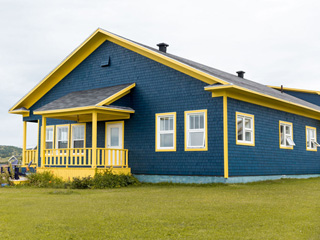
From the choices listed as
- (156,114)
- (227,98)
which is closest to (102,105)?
(156,114)

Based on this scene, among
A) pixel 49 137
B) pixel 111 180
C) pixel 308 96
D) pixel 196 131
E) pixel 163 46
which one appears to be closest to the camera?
pixel 111 180

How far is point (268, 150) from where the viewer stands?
17.9 m

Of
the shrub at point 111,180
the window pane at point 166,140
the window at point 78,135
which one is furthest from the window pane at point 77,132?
the window pane at point 166,140

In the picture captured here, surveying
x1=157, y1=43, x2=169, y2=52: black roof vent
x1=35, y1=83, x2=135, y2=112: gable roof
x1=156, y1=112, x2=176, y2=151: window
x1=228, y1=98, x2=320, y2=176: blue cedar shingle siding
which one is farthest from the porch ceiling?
x1=228, y1=98, x2=320, y2=176: blue cedar shingle siding

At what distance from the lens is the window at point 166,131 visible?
Answer: 644 inches

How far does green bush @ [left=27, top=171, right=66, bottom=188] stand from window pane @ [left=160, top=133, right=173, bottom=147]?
431 cm

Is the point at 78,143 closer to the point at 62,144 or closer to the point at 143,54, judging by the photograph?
the point at 62,144

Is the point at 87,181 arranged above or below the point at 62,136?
below

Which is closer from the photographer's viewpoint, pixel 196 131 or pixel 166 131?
pixel 196 131

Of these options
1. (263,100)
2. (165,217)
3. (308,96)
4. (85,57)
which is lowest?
(165,217)

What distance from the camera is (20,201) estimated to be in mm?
10953

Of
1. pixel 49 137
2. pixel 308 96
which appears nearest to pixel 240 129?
pixel 49 137

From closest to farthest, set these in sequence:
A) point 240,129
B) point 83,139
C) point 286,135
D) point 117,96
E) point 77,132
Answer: point 240,129 → point 117,96 → point 83,139 → point 286,135 → point 77,132

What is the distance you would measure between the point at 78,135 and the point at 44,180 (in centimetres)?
374
